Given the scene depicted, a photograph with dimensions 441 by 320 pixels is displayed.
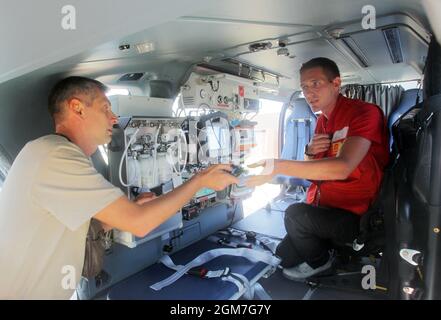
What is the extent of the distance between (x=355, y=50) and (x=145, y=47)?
1831mm

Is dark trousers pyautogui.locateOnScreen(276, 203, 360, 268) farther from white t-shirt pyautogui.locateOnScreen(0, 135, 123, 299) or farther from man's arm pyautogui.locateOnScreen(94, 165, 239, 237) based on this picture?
white t-shirt pyautogui.locateOnScreen(0, 135, 123, 299)

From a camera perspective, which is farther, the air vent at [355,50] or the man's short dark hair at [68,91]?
the air vent at [355,50]

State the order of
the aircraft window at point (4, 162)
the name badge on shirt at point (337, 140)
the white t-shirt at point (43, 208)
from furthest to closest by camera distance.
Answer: the name badge on shirt at point (337, 140) → the aircraft window at point (4, 162) → the white t-shirt at point (43, 208)

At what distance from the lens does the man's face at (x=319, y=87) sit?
209 cm

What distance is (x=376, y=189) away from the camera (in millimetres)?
2008

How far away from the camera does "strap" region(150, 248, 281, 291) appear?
2.32 metres

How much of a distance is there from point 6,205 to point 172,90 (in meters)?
1.85

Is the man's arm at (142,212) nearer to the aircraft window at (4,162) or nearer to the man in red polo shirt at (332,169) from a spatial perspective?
the man in red polo shirt at (332,169)

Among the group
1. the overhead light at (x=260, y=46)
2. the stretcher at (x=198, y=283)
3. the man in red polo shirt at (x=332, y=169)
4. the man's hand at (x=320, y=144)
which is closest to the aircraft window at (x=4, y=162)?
the stretcher at (x=198, y=283)

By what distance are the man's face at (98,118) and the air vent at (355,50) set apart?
1.74 meters

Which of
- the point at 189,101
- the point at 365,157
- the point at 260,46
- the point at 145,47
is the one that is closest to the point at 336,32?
the point at 260,46

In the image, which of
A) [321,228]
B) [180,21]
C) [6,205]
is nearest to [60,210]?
[6,205]

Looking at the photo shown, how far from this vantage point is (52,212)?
1.13 m

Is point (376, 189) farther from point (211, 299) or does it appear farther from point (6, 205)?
point (6, 205)
